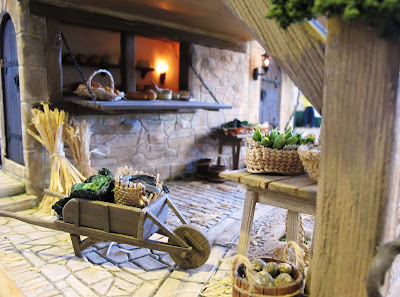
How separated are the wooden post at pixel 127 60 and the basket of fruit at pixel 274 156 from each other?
10.7 feet

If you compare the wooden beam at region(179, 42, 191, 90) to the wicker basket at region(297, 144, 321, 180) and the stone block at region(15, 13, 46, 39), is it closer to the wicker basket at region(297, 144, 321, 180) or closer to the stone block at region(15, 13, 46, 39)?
the stone block at region(15, 13, 46, 39)

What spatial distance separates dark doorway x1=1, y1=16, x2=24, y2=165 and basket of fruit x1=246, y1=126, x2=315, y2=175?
11.8ft

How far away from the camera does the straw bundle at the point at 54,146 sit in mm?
4039

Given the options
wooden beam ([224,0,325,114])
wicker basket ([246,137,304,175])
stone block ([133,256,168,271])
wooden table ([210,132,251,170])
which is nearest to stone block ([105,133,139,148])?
wooden table ([210,132,251,170])

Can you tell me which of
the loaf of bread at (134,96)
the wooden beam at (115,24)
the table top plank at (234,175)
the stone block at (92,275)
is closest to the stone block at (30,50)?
the wooden beam at (115,24)

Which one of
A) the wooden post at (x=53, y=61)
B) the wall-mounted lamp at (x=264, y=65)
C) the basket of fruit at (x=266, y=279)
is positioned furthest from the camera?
the wall-mounted lamp at (x=264, y=65)

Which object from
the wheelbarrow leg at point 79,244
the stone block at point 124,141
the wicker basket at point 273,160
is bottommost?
the wheelbarrow leg at point 79,244

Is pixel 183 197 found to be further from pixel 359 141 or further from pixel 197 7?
pixel 359 141

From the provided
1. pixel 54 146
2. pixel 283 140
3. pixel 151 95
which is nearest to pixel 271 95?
pixel 151 95

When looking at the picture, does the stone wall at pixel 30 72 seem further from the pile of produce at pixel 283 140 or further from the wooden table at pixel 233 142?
the pile of produce at pixel 283 140

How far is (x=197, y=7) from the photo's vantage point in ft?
15.2

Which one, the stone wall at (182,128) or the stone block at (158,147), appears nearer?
the stone wall at (182,128)

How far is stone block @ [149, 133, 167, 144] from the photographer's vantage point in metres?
5.67

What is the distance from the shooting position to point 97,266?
116 inches
